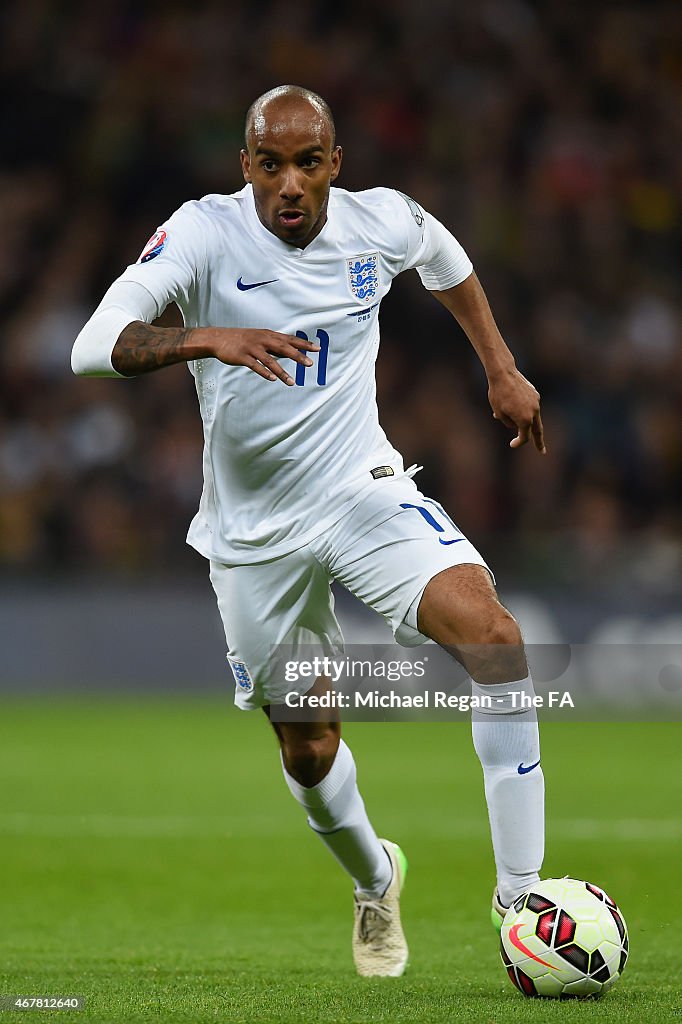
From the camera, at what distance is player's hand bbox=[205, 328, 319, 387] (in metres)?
3.91

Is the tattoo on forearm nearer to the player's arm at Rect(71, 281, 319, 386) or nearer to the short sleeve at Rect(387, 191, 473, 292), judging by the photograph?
the player's arm at Rect(71, 281, 319, 386)

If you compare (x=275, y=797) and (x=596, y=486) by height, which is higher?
(x=596, y=486)

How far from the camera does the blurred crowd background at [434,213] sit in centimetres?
1292

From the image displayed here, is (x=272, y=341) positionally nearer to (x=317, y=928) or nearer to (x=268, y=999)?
(x=268, y=999)

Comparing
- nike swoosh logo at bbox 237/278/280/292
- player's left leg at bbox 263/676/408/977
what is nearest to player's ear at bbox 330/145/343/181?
nike swoosh logo at bbox 237/278/280/292

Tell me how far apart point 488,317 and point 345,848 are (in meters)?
1.76

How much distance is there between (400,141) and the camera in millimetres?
15125

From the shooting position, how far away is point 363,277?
15.6 ft

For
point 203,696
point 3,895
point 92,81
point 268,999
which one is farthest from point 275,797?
point 92,81

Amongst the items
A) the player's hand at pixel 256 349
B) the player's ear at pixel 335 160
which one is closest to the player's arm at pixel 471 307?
the player's ear at pixel 335 160

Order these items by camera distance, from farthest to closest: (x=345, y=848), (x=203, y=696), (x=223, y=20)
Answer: (x=223, y=20), (x=203, y=696), (x=345, y=848)

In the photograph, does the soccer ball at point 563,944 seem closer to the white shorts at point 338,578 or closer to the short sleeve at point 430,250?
the white shorts at point 338,578

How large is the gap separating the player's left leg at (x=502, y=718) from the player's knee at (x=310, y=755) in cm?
77

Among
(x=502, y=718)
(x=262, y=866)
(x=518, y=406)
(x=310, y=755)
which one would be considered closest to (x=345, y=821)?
(x=310, y=755)
